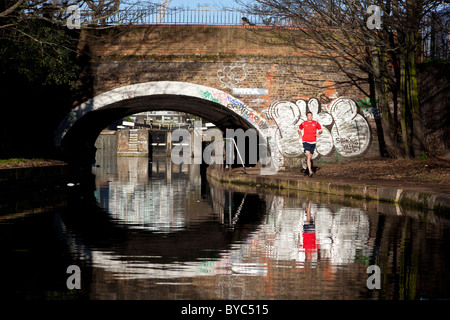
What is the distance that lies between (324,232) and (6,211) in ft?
17.4

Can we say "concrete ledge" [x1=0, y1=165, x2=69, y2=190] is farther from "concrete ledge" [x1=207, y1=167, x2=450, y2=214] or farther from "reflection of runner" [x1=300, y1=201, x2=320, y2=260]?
"reflection of runner" [x1=300, y1=201, x2=320, y2=260]

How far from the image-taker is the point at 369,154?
23266mm

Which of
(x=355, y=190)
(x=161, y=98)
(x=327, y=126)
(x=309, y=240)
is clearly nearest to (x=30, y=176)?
(x=355, y=190)

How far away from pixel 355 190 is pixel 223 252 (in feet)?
25.9

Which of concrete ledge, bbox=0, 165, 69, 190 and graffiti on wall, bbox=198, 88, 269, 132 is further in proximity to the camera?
graffiti on wall, bbox=198, 88, 269, 132

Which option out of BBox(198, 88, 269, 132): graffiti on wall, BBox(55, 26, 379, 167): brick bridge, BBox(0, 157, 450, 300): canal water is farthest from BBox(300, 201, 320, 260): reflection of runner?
BBox(55, 26, 379, 167): brick bridge

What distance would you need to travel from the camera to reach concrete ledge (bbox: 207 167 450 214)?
10.6 m

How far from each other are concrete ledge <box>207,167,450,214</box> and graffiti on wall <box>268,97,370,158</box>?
3.76 metres

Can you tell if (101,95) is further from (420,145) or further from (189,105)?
(420,145)

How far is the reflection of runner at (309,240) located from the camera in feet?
20.8

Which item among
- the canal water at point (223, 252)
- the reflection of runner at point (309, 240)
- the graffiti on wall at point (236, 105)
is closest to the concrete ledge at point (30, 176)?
the canal water at point (223, 252)

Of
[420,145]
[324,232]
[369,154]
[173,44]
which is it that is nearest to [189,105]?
[173,44]

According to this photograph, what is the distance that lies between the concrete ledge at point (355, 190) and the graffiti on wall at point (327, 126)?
3.76 m
